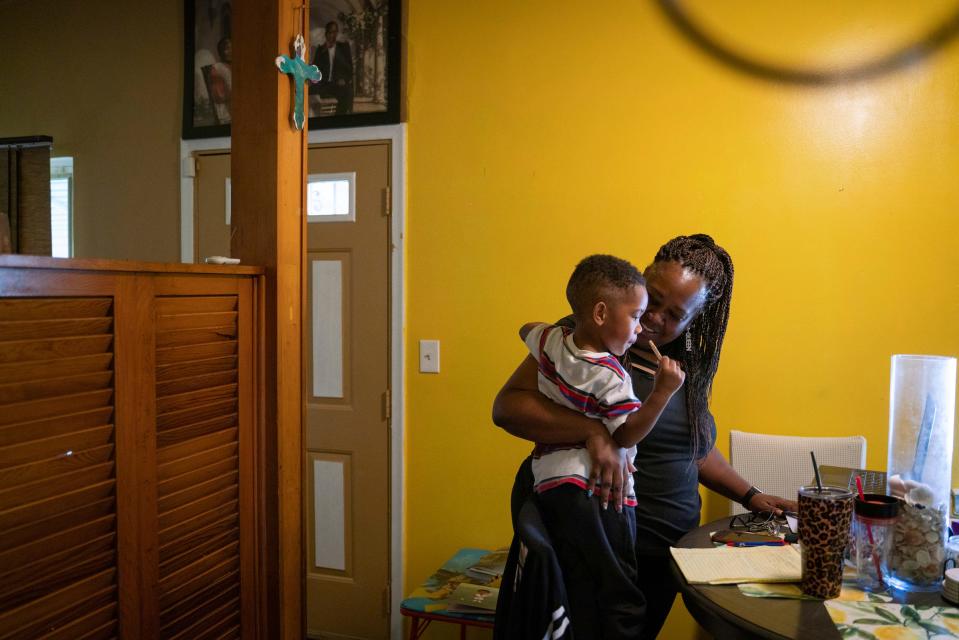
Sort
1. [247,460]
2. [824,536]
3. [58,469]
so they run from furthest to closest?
1. [247,460]
2. [824,536]
3. [58,469]

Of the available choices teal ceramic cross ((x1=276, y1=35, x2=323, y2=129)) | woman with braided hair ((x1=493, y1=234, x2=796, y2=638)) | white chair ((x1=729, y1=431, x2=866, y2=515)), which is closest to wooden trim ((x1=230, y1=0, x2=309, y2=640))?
teal ceramic cross ((x1=276, y1=35, x2=323, y2=129))

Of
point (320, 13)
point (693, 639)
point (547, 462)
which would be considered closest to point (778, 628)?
point (547, 462)

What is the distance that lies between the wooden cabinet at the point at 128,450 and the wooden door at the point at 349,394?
1.36 m

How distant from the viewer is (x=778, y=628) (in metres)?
1.23

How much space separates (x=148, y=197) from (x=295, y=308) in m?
2.06

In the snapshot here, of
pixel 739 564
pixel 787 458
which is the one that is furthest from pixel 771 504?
pixel 787 458

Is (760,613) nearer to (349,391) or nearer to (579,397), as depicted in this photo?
(579,397)

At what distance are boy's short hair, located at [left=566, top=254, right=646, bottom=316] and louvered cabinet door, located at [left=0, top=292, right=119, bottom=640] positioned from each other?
34.9 inches

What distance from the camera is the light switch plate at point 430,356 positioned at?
117 inches

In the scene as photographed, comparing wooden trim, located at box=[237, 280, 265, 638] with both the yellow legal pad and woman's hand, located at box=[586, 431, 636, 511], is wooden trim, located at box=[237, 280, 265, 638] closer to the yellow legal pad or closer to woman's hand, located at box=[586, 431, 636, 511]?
woman's hand, located at box=[586, 431, 636, 511]

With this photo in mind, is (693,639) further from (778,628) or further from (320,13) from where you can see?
(320,13)

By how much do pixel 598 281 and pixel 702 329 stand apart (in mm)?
522

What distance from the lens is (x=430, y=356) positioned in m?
2.97

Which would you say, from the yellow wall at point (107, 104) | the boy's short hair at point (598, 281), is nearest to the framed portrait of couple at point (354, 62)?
the yellow wall at point (107, 104)
